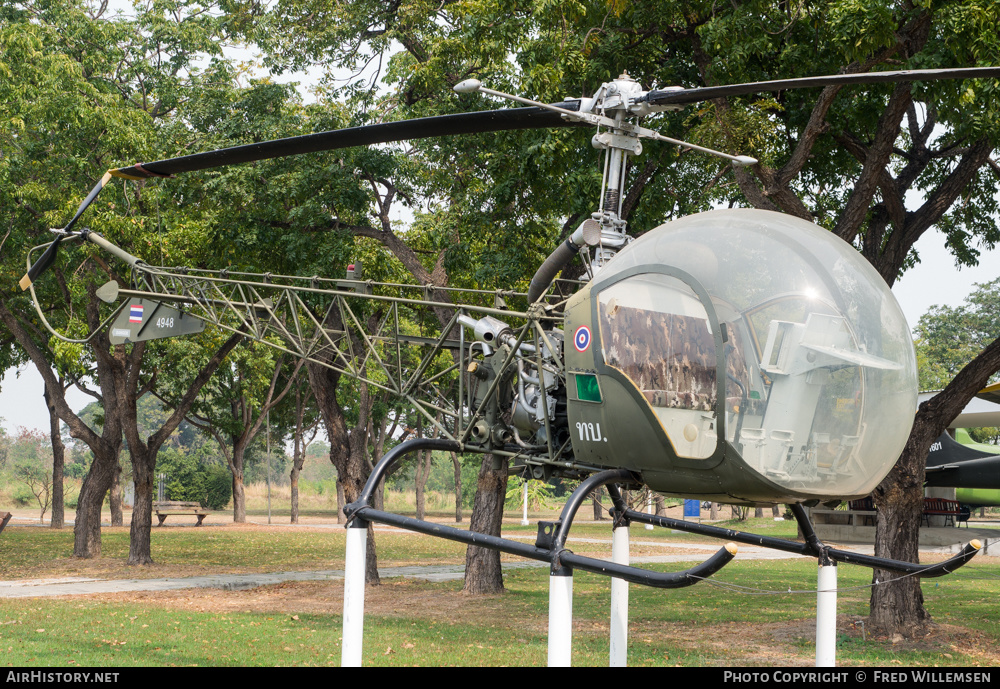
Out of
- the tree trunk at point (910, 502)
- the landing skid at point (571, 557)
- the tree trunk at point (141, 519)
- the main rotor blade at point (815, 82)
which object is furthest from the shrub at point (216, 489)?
the main rotor blade at point (815, 82)

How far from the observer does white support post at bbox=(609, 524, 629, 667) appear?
23.0 feet

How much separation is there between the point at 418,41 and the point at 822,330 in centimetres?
1201

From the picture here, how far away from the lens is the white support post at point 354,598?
6.19m

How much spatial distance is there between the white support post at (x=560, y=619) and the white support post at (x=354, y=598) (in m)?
1.71

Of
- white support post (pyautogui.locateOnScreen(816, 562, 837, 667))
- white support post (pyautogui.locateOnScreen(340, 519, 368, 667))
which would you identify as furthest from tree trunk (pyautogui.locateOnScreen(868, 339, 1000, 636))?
white support post (pyautogui.locateOnScreen(340, 519, 368, 667))

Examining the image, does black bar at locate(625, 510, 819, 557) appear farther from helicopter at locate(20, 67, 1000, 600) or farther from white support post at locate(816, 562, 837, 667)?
helicopter at locate(20, 67, 1000, 600)

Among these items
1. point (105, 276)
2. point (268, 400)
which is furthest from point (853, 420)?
point (268, 400)

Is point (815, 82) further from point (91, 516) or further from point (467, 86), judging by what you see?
point (91, 516)

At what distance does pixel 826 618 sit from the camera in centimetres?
656

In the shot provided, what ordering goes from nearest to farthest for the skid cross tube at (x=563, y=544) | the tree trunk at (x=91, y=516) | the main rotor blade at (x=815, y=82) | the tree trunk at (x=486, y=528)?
the skid cross tube at (x=563, y=544)
the main rotor blade at (x=815, y=82)
the tree trunk at (x=486, y=528)
the tree trunk at (x=91, y=516)

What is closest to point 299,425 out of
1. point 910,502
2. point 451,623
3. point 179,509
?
point 179,509

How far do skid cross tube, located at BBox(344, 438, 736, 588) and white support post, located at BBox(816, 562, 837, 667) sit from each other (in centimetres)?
219

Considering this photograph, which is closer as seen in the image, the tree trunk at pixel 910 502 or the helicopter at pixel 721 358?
the helicopter at pixel 721 358

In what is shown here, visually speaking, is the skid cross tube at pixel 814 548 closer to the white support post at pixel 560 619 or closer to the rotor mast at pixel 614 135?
the white support post at pixel 560 619
